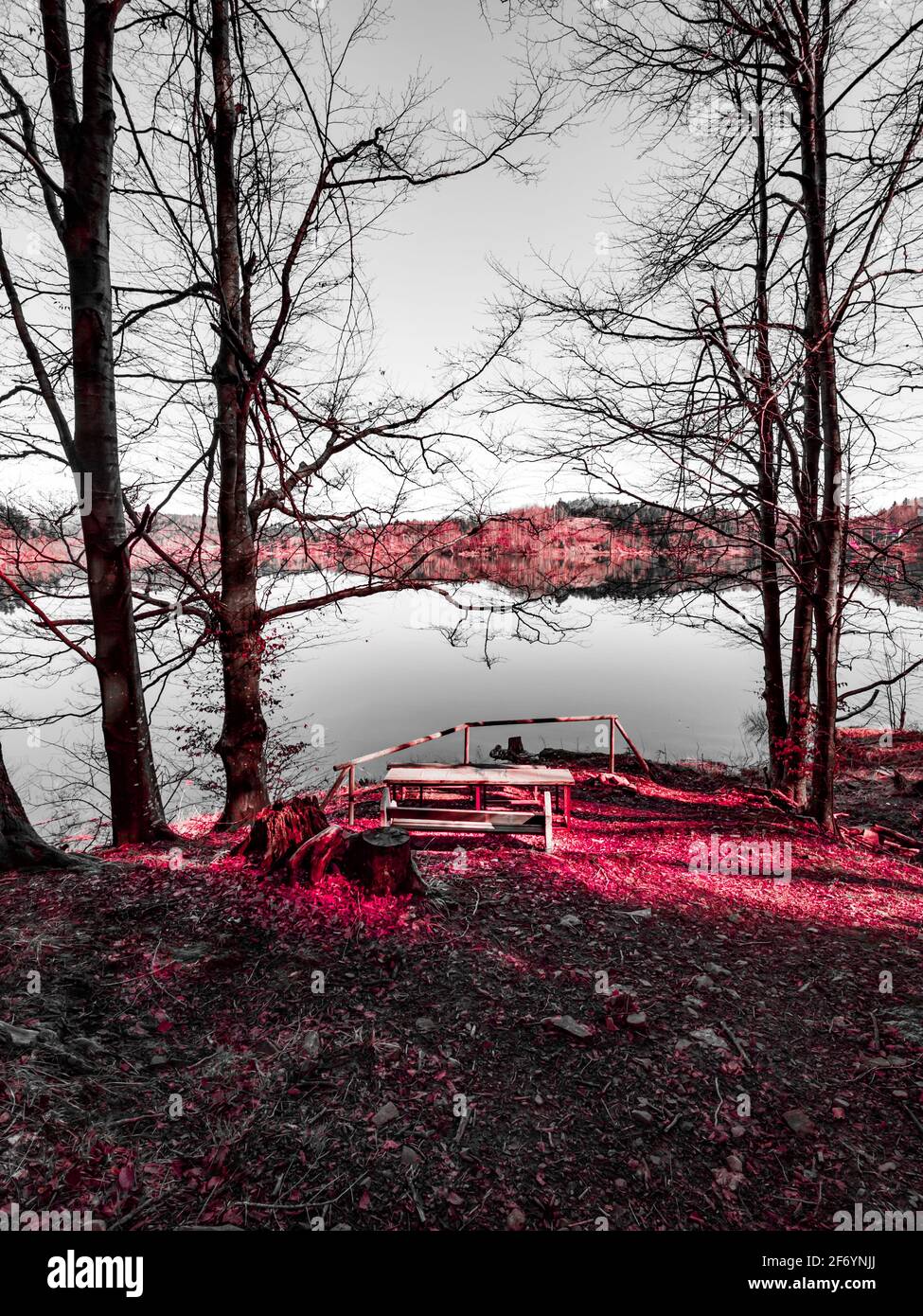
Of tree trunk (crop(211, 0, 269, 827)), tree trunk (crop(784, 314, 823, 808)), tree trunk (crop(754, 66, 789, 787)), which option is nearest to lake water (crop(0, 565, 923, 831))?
tree trunk (crop(754, 66, 789, 787))

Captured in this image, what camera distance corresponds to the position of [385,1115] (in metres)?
2.76

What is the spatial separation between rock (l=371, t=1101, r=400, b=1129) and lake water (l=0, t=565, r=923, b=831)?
593 cm

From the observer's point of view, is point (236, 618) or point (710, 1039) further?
point (236, 618)

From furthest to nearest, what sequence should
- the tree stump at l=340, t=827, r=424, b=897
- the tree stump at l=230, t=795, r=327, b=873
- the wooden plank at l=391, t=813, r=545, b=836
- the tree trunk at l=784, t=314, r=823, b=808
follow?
1. the tree trunk at l=784, t=314, r=823, b=808
2. the wooden plank at l=391, t=813, r=545, b=836
3. the tree stump at l=230, t=795, r=327, b=873
4. the tree stump at l=340, t=827, r=424, b=897

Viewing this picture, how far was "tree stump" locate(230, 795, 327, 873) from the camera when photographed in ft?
16.0

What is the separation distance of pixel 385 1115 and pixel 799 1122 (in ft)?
6.86

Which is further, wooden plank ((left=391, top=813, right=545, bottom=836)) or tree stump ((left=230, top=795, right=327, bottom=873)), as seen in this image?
wooden plank ((left=391, top=813, right=545, bottom=836))

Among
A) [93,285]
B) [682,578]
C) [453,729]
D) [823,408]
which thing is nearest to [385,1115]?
[453,729]

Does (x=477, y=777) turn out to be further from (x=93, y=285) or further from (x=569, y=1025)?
(x=93, y=285)

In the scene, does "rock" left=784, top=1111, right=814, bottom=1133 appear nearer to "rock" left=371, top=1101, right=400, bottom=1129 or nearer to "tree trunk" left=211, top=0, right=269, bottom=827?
"rock" left=371, top=1101, right=400, bottom=1129

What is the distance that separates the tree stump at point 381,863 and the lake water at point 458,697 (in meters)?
4.00

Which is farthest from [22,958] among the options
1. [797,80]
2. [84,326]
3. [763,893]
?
[797,80]

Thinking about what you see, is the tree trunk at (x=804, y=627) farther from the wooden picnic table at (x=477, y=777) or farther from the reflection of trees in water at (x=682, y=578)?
the wooden picnic table at (x=477, y=777)

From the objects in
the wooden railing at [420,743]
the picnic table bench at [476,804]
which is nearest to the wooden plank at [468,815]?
the picnic table bench at [476,804]
